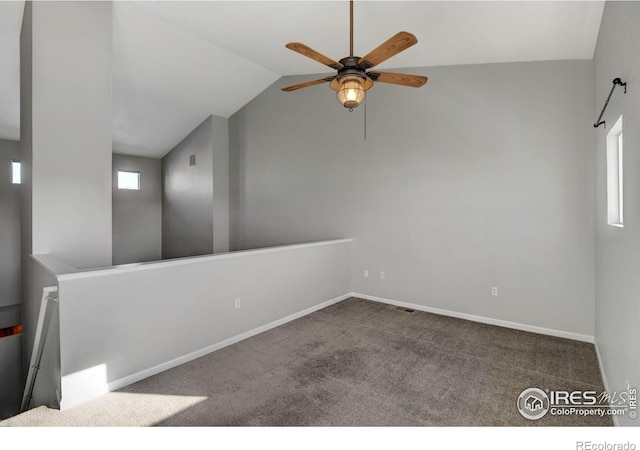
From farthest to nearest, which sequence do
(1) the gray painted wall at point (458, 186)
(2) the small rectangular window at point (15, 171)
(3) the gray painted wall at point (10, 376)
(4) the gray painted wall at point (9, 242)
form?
1. (2) the small rectangular window at point (15, 171)
2. (4) the gray painted wall at point (9, 242)
3. (3) the gray painted wall at point (10, 376)
4. (1) the gray painted wall at point (458, 186)

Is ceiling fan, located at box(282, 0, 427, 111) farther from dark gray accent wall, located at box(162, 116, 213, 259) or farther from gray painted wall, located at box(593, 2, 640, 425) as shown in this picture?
dark gray accent wall, located at box(162, 116, 213, 259)

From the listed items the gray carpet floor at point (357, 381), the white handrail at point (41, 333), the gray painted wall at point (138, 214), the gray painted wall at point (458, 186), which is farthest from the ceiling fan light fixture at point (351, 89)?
the gray painted wall at point (138, 214)

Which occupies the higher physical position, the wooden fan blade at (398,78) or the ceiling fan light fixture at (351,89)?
the wooden fan blade at (398,78)

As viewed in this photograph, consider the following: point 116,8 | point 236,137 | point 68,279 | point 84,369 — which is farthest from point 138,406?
point 236,137

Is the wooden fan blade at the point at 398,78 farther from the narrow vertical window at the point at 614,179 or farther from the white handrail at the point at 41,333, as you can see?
the white handrail at the point at 41,333

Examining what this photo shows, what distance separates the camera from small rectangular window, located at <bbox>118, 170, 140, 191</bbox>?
7754 millimetres

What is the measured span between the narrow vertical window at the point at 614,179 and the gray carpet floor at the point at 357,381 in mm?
1414

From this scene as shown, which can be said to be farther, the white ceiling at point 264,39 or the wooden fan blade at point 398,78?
the white ceiling at point 264,39

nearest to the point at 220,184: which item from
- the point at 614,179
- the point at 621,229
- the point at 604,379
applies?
the point at 614,179

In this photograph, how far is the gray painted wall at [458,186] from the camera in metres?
3.83

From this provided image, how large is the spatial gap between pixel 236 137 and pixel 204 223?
1.85 m

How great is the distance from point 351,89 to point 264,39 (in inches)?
107

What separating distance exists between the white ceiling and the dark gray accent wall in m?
0.90

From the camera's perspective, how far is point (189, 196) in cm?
742
